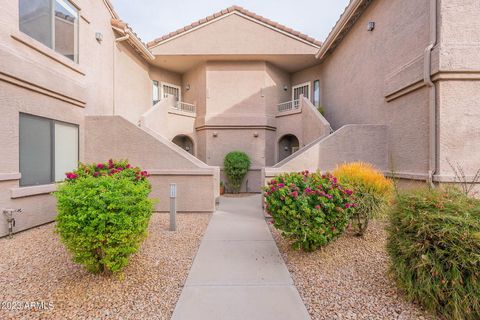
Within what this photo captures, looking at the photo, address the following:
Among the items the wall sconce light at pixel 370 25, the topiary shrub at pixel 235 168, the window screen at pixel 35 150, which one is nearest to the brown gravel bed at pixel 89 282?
the window screen at pixel 35 150

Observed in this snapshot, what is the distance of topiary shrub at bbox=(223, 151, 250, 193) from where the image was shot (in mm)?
12883

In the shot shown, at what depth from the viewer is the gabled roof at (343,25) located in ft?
30.9

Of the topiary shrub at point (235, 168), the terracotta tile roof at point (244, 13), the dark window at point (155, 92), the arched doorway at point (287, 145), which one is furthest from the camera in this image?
the arched doorway at point (287, 145)

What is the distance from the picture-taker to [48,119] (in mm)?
6824

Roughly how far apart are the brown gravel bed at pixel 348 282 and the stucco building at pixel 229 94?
1.98m

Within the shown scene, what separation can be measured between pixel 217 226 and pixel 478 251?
17.7 feet

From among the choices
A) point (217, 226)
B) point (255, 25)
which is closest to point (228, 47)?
point (255, 25)

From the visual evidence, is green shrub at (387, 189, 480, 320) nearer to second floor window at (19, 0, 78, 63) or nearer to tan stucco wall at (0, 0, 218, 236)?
tan stucco wall at (0, 0, 218, 236)

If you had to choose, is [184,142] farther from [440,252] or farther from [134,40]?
Answer: [440,252]

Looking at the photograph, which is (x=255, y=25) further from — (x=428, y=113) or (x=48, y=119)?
(x=48, y=119)

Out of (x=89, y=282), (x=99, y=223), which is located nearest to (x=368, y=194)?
(x=99, y=223)

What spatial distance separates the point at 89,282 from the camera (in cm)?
358

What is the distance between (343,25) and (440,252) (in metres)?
11.1

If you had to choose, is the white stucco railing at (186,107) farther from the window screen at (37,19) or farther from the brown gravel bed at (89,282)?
the brown gravel bed at (89,282)
